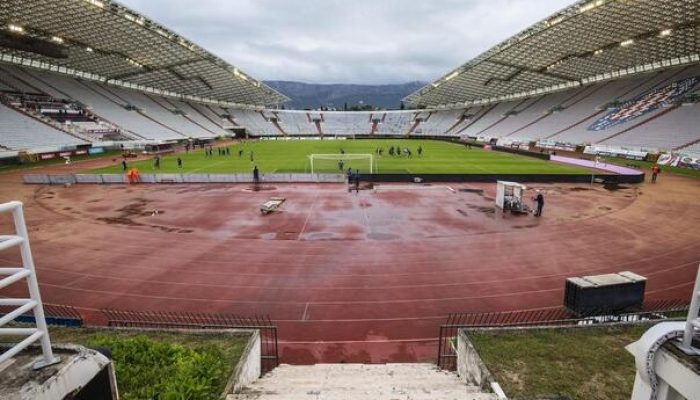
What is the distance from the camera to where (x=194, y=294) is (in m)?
13.1

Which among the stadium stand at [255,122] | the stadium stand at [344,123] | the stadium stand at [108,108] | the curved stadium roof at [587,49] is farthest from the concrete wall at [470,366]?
the stadium stand at [255,122]

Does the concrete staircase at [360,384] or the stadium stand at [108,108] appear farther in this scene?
the stadium stand at [108,108]

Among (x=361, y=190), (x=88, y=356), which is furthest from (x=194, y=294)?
(x=361, y=190)

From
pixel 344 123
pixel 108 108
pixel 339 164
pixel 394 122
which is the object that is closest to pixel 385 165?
pixel 339 164

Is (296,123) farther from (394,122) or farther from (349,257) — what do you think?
(349,257)

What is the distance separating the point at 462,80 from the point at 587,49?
26.1 meters

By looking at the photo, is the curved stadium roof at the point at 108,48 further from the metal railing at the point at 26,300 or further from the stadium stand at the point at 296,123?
the metal railing at the point at 26,300

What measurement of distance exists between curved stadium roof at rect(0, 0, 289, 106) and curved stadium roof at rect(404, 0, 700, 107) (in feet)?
147

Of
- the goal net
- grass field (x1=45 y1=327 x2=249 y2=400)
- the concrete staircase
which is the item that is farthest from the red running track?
the goal net

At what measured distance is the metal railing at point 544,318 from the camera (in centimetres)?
1030

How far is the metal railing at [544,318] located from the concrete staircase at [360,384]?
6.65 ft

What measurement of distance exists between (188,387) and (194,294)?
8553 mm

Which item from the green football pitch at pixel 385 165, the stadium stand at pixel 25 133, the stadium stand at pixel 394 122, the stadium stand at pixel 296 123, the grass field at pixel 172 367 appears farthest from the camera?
the stadium stand at pixel 296 123

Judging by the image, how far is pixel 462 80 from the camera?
77562 millimetres
